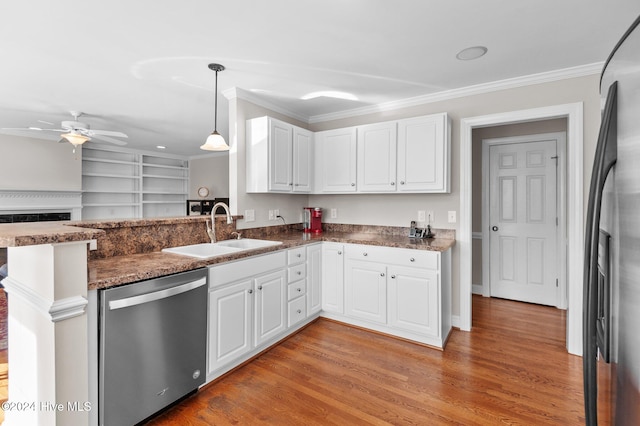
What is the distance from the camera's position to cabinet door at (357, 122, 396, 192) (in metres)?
3.21

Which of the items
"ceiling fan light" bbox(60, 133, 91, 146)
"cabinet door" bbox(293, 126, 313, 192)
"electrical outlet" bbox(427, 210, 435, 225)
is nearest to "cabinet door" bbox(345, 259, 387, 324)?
"electrical outlet" bbox(427, 210, 435, 225)

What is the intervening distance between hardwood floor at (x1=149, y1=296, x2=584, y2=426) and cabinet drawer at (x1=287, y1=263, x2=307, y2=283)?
558mm

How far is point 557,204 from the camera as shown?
12.2ft

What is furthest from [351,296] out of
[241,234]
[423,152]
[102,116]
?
[102,116]

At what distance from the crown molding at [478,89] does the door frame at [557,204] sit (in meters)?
1.18

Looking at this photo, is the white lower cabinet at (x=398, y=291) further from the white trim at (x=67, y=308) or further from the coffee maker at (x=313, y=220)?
the white trim at (x=67, y=308)

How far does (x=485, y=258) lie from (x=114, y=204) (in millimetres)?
7366

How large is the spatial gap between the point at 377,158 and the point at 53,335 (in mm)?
2860

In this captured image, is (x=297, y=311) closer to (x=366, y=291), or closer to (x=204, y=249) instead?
(x=366, y=291)

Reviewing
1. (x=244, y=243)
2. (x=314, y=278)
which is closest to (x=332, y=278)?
(x=314, y=278)

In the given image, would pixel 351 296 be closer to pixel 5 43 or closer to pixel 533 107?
pixel 533 107

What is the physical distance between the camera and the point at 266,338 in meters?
2.58

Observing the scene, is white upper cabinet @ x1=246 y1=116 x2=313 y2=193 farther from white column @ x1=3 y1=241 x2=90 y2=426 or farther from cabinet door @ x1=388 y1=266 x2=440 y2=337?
white column @ x1=3 y1=241 x2=90 y2=426

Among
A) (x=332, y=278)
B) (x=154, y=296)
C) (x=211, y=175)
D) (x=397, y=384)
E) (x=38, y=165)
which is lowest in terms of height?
(x=397, y=384)
